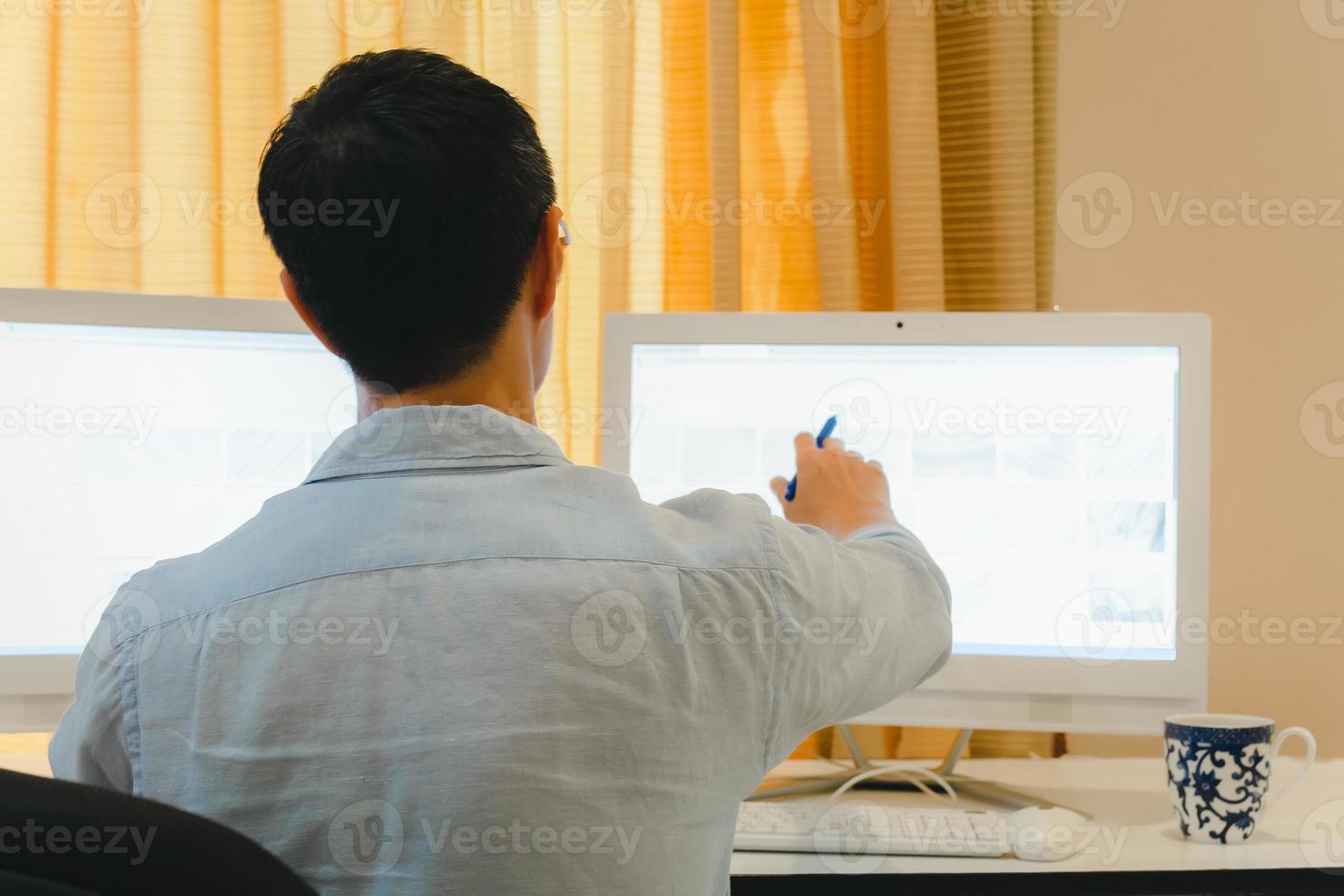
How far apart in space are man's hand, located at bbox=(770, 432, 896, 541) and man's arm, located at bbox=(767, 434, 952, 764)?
0.11 ft

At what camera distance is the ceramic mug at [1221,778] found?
1.06 metres

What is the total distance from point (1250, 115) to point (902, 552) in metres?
1.14

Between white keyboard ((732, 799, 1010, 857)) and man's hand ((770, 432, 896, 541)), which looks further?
white keyboard ((732, 799, 1010, 857))

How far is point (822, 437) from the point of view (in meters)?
1.12

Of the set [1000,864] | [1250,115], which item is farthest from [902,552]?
[1250,115]

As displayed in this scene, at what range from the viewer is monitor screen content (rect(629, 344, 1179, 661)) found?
1190 millimetres
